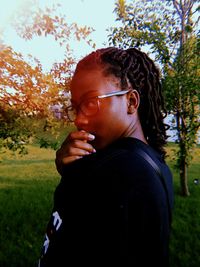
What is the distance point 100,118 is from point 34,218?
5.72 meters

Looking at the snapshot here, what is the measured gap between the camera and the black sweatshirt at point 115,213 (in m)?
1.00

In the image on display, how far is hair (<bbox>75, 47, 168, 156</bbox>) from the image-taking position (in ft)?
4.35

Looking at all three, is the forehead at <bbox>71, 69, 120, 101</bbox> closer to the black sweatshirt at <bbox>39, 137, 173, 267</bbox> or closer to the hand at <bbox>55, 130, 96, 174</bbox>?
the hand at <bbox>55, 130, 96, 174</bbox>

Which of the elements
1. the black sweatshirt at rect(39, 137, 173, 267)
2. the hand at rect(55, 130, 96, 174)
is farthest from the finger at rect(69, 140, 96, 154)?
the black sweatshirt at rect(39, 137, 173, 267)

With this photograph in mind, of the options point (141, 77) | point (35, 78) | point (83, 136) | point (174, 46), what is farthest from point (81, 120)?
point (174, 46)

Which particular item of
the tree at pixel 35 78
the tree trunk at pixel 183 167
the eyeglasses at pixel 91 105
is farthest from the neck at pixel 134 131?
the tree trunk at pixel 183 167

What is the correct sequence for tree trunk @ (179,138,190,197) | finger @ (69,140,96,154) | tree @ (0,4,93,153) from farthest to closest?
tree trunk @ (179,138,190,197) < tree @ (0,4,93,153) < finger @ (69,140,96,154)

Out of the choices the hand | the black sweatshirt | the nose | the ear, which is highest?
the ear

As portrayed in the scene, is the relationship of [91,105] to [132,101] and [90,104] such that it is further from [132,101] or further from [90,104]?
[132,101]

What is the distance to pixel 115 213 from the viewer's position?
990mm

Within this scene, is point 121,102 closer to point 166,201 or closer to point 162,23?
point 166,201

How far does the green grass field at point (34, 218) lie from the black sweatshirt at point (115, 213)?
3.86 m

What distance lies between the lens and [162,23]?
6.59 meters

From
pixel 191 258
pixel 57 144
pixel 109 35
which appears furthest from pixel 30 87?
pixel 191 258
